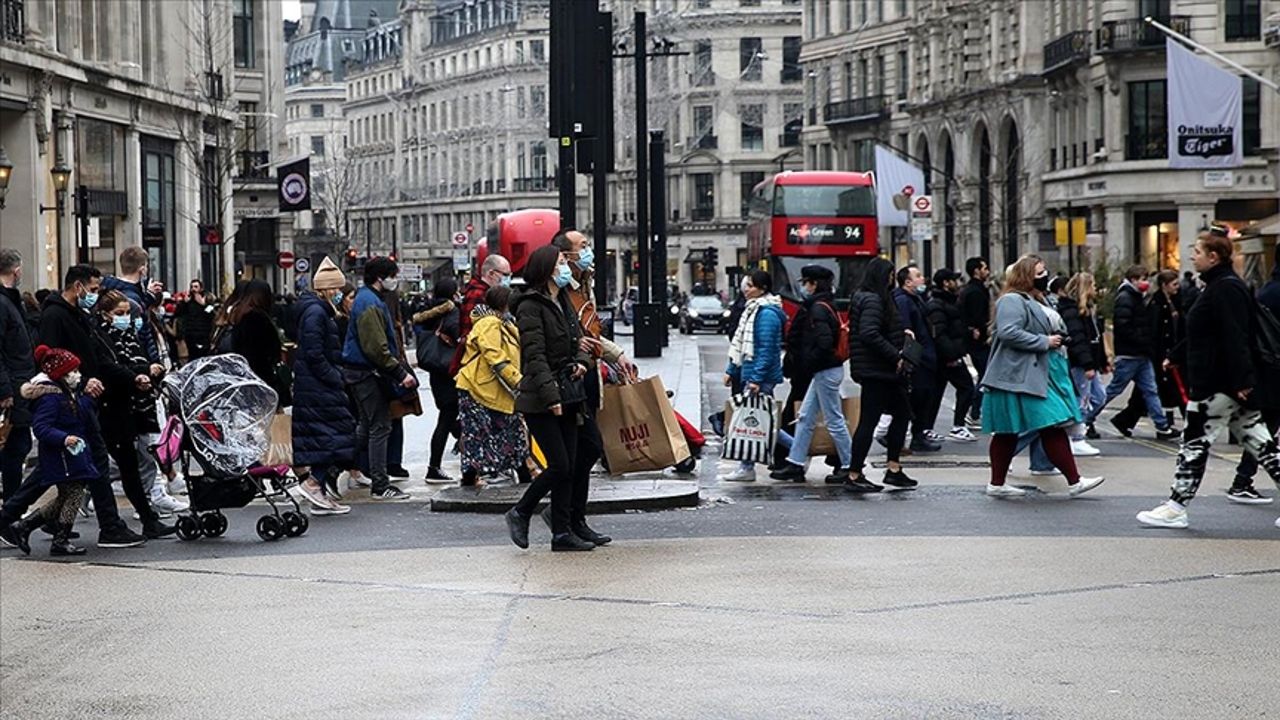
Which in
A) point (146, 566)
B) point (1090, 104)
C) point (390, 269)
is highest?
point (1090, 104)

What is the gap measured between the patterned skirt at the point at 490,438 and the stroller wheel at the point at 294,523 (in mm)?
2200

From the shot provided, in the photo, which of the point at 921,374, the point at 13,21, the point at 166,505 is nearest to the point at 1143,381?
the point at 921,374

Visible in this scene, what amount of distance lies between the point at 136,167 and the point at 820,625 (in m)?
39.6

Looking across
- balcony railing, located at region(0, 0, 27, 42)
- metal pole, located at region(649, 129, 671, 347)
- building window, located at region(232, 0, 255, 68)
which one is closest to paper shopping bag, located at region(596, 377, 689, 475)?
balcony railing, located at region(0, 0, 27, 42)

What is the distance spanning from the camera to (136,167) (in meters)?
47.7

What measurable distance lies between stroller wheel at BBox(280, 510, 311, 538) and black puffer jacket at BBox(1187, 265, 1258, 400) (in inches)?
231

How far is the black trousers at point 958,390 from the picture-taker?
21.5 meters

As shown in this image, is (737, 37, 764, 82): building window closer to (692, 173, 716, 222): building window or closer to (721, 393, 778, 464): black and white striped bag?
(692, 173, 716, 222): building window

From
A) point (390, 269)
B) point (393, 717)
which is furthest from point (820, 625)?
point (390, 269)

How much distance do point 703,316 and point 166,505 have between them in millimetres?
54948

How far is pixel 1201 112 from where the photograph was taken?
40.3 meters

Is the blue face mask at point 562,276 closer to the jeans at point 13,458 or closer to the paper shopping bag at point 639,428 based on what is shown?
the paper shopping bag at point 639,428

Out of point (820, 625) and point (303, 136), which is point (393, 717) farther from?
point (303, 136)

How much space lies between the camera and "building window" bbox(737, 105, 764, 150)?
120 metres
